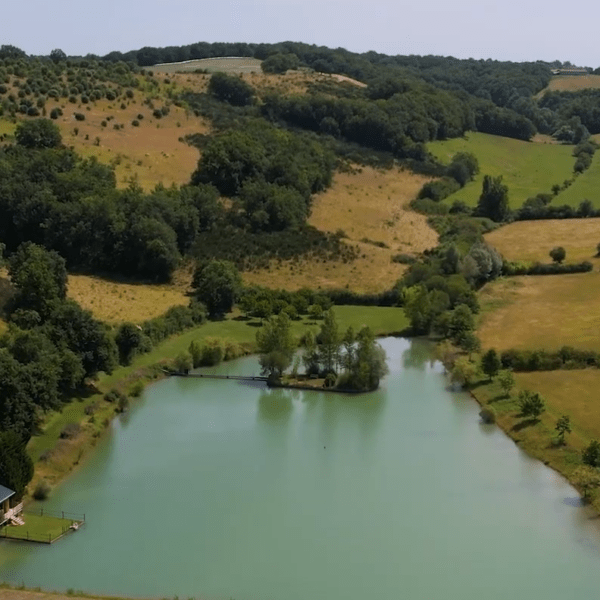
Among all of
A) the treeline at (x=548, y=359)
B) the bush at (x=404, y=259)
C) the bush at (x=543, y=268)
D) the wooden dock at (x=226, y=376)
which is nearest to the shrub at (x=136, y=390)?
the wooden dock at (x=226, y=376)

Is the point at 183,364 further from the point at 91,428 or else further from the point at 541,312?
the point at 541,312

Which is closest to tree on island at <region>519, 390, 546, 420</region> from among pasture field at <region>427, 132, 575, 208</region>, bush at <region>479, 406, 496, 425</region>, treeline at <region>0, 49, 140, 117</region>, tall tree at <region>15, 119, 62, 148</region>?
bush at <region>479, 406, 496, 425</region>

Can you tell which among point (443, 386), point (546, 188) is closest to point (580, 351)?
point (443, 386)

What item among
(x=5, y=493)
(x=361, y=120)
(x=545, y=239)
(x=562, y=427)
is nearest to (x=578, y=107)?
(x=361, y=120)

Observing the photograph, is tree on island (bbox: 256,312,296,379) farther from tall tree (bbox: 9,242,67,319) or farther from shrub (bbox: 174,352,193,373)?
tall tree (bbox: 9,242,67,319)

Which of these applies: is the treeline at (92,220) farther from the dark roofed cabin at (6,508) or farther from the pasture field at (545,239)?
the dark roofed cabin at (6,508)

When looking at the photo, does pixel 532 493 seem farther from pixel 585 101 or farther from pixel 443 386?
pixel 585 101
